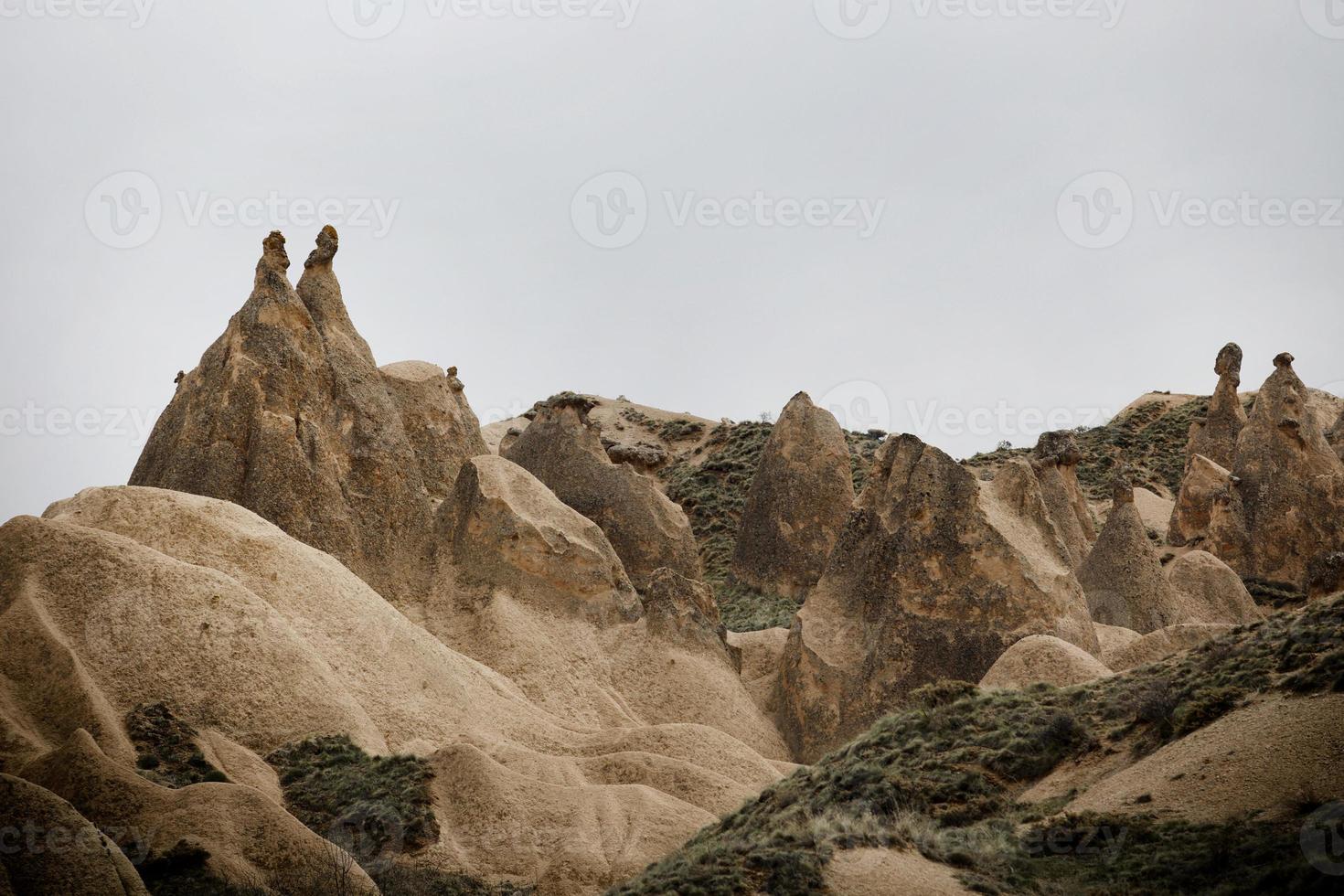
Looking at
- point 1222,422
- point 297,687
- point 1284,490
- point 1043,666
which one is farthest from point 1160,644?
point 1222,422

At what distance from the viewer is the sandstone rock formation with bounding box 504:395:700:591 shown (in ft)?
142

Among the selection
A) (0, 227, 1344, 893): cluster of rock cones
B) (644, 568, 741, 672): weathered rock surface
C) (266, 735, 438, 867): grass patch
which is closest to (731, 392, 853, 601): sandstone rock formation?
(0, 227, 1344, 893): cluster of rock cones

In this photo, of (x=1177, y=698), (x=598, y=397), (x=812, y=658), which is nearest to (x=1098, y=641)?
(x=812, y=658)

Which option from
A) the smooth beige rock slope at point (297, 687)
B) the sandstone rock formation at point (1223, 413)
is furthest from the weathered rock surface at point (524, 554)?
the sandstone rock formation at point (1223, 413)

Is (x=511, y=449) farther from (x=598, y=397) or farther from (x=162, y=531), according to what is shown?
(x=598, y=397)

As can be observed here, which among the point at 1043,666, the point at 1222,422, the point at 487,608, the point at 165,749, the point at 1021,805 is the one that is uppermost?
the point at 1222,422

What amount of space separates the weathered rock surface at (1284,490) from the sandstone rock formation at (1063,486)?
4.31m

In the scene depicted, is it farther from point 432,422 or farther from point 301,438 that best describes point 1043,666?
point 432,422

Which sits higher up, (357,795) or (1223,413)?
(1223,413)

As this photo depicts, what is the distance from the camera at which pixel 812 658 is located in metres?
32.5

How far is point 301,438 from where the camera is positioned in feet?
108

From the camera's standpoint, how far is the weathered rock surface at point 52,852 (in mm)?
13781

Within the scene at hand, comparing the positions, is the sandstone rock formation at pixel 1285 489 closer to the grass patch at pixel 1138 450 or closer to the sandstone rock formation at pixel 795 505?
the sandstone rock formation at pixel 795 505

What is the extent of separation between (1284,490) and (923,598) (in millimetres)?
20292
